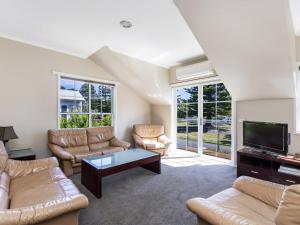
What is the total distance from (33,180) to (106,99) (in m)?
3.09

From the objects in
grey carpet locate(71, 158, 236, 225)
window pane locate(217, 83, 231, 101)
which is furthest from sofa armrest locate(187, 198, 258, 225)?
window pane locate(217, 83, 231, 101)

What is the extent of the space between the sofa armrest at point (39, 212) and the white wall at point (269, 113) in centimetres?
357

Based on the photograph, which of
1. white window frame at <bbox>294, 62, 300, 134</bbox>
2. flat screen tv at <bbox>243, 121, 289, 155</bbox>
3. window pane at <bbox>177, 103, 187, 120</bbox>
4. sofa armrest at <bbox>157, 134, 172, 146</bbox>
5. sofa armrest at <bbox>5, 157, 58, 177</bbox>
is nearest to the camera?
sofa armrest at <bbox>5, 157, 58, 177</bbox>

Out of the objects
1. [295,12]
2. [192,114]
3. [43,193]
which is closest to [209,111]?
[192,114]

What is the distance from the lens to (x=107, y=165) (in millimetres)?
2738

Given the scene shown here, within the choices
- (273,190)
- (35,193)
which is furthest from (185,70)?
(35,193)

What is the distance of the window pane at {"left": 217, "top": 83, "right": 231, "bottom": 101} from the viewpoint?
13.9 feet

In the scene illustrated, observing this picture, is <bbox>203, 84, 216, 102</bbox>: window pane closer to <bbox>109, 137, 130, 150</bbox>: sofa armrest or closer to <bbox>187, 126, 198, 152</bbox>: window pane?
<bbox>187, 126, 198, 152</bbox>: window pane

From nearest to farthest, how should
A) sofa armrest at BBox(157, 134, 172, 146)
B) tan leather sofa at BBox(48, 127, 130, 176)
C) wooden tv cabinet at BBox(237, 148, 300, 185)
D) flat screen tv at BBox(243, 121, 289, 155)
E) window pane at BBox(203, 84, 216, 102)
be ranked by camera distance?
wooden tv cabinet at BBox(237, 148, 300, 185)
flat screen tv at BBox(243, 121, 289, 155)
tan leather sofa at BBox(48, 127, 130, 176)
window pane at BBox(203, 84, 216, 102)
sofa armrest at BBox(157, 134, 172, 146)

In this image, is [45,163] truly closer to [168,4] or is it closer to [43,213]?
[43,213]

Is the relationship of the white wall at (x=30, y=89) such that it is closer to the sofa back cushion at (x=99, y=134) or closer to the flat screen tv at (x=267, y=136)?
the sofa back cushion at (x=99, y=134)

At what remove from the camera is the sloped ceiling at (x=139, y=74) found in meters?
4.17

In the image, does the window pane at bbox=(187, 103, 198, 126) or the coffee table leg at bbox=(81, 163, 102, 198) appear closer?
the coffee table leg at bbox=(81, 163, 102, 198)

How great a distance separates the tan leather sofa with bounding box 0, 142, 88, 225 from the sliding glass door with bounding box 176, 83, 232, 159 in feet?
11.8
